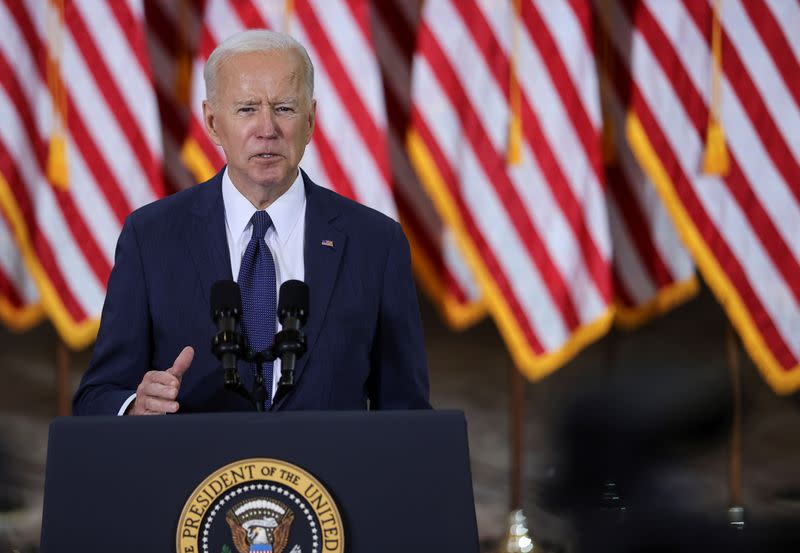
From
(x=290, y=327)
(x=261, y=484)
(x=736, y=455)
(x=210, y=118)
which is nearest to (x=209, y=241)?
(x=210, y=118)

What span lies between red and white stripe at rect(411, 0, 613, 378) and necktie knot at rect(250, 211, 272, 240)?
2186mm

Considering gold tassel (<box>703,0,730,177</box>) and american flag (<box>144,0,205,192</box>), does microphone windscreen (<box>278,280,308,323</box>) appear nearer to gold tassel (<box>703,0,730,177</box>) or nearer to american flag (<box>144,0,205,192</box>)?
american flag (<box>144,0,205,192</box>)

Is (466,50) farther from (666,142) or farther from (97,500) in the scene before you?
(97,500)

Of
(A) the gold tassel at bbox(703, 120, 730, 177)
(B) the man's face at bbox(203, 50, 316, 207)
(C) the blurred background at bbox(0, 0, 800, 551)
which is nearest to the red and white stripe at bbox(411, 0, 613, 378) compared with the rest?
(C) the blurred background at bbox(0, 0, 800, 551)

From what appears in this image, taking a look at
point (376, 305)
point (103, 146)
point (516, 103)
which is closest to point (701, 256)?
point (516, 103)

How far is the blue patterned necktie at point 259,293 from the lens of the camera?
1.67 metres

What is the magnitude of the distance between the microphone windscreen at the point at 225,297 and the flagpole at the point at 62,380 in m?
2.72

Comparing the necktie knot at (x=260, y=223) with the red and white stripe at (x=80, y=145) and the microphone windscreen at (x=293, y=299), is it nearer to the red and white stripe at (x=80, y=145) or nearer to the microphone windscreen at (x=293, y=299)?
the microphone windscreen at (x=293, y=299)

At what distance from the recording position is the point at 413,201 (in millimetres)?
3979

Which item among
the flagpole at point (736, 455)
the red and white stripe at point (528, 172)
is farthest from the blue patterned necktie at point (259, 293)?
the flagpole at point (736, 455)

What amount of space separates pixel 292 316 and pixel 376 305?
414 mm

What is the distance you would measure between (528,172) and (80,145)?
165 cm

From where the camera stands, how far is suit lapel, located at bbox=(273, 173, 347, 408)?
5.56ft

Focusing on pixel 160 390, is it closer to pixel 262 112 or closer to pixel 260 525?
pixel 260 525
